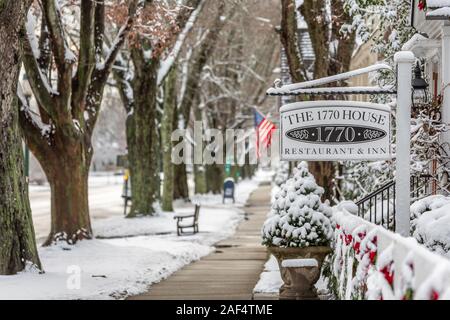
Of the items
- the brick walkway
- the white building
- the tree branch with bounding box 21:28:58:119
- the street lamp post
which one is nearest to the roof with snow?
the white building

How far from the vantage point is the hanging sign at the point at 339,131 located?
437 inches

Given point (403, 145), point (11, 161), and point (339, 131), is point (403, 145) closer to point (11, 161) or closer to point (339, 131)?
point (339, 131)

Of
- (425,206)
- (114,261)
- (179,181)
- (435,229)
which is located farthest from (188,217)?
(179,181)

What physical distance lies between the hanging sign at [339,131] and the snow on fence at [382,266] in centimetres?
86

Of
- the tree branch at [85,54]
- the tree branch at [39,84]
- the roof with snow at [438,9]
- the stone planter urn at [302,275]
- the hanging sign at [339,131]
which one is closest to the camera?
the hanging sign at [339,131]

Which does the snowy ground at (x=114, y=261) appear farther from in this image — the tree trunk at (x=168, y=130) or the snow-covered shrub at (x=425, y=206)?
the tree trunk at (x=168, y=130)

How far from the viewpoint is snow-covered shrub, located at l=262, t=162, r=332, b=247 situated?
12586mm

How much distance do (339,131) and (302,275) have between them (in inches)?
92.6

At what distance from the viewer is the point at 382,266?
722 cm

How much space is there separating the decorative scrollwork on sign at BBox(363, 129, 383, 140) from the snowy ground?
457cm

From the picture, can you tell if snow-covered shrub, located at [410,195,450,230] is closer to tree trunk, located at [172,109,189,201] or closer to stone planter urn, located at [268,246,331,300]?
stone planter urn, located at [268,246,331,300]

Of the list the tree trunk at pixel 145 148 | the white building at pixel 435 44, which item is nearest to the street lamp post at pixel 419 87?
the white building at pixel 435 44
